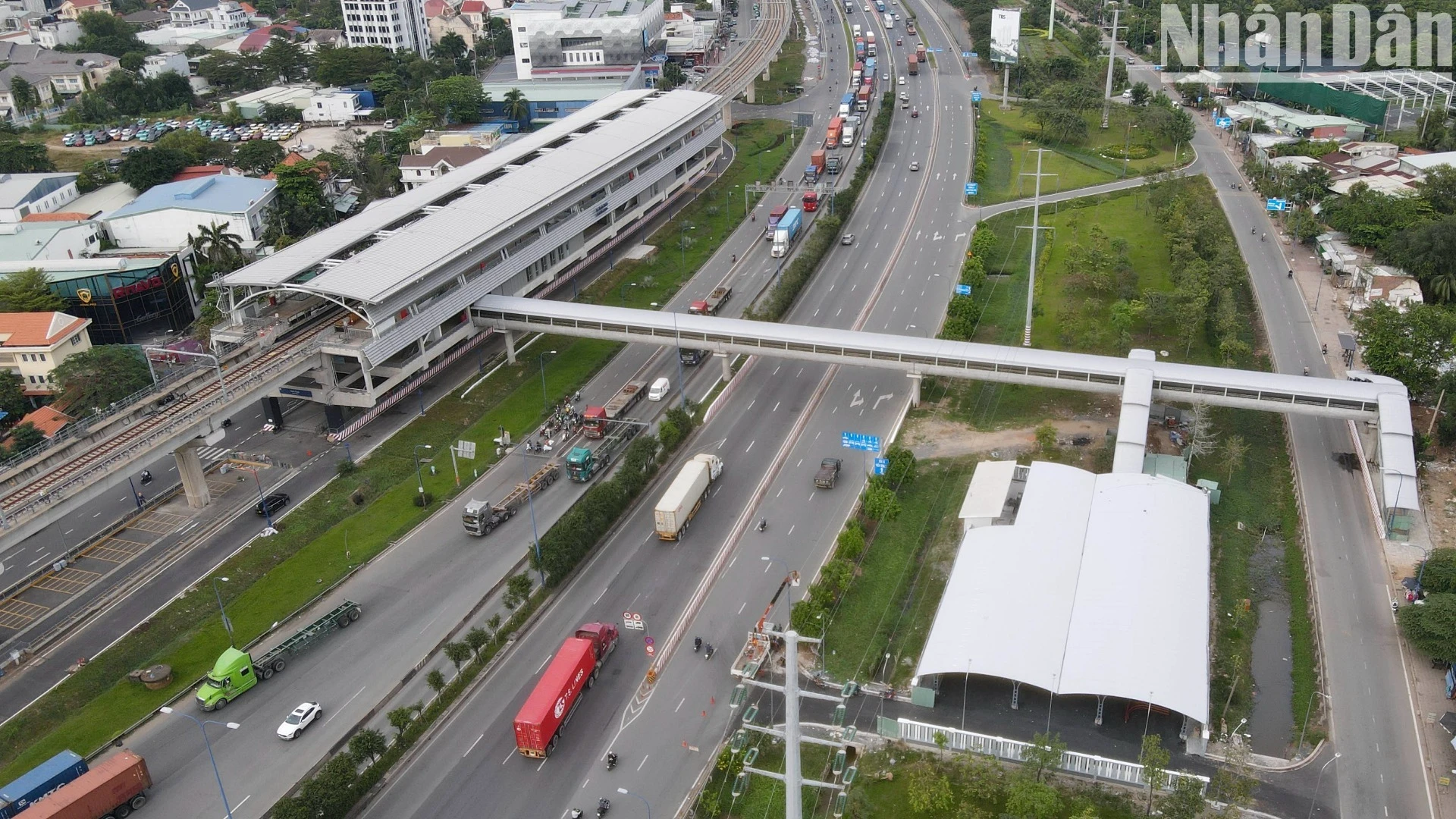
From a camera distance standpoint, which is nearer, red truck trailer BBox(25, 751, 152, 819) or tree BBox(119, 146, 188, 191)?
red truck trailer BBox(25, 751, 152, 819)

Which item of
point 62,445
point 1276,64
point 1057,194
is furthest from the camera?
point 1276,64

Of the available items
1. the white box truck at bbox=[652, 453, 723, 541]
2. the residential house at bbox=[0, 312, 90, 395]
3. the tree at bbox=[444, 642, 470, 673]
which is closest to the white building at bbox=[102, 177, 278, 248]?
the residential house at bbox=[0, 312, 90, 395]

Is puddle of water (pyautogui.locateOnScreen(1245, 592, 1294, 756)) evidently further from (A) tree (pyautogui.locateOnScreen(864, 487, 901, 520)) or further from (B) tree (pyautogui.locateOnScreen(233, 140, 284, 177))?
(B) tree (pyautogui.locateOnScreen(233, 140, 284, 177))

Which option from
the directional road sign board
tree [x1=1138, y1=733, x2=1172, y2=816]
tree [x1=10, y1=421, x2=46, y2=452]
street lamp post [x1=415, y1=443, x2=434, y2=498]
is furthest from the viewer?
tree [x1=10, y1=421, x2=46, y2=452]

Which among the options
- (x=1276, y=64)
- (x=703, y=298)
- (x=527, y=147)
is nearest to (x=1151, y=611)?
(x=703, y=298)

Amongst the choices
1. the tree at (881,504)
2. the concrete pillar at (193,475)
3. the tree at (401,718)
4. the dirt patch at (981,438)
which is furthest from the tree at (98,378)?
the dirt patch at (981,438)

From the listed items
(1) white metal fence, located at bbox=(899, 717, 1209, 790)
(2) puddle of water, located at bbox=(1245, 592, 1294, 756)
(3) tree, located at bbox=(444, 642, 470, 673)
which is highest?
(3) tree, located at bbox=(444, 642, 470, 673)

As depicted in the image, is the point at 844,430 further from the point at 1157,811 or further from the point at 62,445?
the point at 62,445

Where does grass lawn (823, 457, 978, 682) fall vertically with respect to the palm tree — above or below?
below
